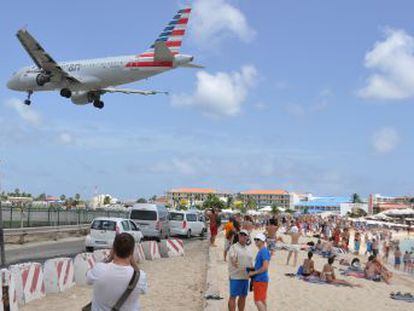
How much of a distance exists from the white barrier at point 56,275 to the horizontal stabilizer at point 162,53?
17.3 meters

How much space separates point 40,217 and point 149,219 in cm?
773

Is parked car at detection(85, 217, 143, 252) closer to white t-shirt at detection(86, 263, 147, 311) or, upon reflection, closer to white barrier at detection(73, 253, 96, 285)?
white barrier at detection(73, 253, 96, 285)

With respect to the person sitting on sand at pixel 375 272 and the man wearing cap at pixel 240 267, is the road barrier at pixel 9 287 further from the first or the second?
the person sitting on sand at pixel 375 272

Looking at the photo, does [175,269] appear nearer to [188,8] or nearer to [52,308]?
[52,308]

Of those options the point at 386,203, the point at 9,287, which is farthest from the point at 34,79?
the point at 386,203

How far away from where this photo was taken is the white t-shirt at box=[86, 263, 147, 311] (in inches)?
189

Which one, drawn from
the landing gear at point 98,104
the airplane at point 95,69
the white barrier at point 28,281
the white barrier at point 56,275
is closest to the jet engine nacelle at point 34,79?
the airplane at point 95,69

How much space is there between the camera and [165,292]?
536 inches

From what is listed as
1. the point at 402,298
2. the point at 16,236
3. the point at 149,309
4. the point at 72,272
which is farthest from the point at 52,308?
the point at 16,236

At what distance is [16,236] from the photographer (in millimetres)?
28016

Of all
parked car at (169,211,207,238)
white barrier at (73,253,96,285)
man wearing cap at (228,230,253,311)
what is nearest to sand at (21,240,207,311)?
white barrier at (73,253,96,285)

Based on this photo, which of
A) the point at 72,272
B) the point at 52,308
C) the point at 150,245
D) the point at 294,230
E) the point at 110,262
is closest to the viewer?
the point at 110,262

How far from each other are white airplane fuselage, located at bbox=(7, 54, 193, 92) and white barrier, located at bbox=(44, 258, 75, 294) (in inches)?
693

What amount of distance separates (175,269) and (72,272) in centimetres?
529
